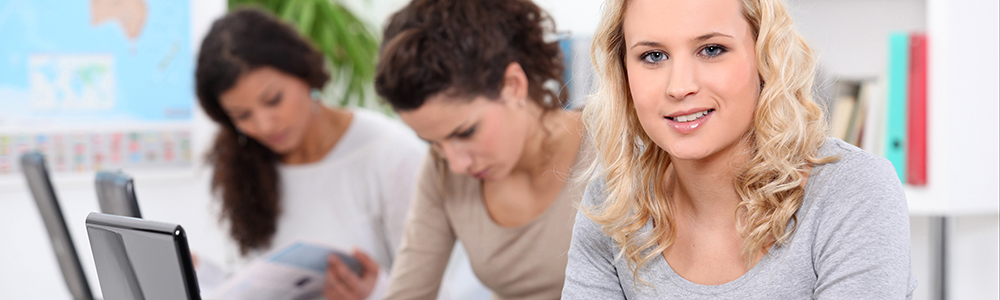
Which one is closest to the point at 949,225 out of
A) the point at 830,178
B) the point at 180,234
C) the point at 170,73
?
the point at 830,178

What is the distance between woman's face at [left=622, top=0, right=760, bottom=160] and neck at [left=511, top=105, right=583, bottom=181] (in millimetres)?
591

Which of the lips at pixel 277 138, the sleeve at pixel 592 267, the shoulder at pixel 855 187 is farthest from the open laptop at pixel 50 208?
the shoulder at pixel 855 187

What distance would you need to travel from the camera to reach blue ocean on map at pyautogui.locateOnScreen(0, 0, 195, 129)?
8.27 ft

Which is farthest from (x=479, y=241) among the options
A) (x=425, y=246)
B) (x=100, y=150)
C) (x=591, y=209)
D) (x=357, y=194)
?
(x=100, y=150)

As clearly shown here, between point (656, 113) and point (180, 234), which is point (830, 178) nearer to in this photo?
point (656, 113)

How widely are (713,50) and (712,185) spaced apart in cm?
18

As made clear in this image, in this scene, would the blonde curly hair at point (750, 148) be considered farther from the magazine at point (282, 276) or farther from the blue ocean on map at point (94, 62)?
the blue ocean on map at point (94, 62)

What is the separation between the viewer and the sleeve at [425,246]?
151 cm

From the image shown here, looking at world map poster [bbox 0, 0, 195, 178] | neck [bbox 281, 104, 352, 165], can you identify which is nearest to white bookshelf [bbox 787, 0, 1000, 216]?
neck [bbox 281, 104, 352, 165]

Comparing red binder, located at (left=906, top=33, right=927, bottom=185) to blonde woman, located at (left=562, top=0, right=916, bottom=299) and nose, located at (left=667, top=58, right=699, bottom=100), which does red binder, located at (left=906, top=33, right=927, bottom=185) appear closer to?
blonde woman, located at (left=562, top=0, right=916, bottom=299)

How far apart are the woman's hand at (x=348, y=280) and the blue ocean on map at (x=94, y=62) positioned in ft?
3.45

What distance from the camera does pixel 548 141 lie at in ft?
4.84

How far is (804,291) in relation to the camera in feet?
2.69

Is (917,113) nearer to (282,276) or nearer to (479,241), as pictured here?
(479,241)
